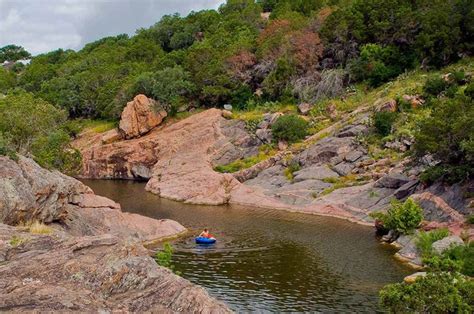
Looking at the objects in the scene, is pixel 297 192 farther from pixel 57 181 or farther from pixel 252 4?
pixel 252 4

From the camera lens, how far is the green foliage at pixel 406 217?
1772 inches

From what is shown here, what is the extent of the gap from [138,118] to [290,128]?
29218mm

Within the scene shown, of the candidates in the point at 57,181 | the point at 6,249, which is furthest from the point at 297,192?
the point at 6,249

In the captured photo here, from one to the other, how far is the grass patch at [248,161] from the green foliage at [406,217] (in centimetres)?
3098

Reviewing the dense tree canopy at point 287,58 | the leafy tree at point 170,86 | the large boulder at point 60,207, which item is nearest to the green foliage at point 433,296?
the large boulder at point 60,207

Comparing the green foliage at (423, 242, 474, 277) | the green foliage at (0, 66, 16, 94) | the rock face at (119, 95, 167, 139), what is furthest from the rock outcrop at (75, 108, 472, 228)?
the green foliage at (0, 66, 16, 94)

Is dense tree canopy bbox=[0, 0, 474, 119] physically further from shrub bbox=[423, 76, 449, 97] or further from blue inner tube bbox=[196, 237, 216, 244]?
blue inner tube bbox=[196, 237, 216, 244]

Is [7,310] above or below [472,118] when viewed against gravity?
below

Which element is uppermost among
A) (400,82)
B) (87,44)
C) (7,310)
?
(87,44)

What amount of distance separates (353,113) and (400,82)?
8.42 meters

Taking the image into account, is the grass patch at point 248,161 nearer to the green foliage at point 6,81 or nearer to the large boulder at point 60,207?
the large boulder at point 60,207

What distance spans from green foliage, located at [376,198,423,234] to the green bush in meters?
31.0

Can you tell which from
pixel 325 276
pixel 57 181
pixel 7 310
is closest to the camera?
pixel 7 310

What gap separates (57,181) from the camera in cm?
3981
